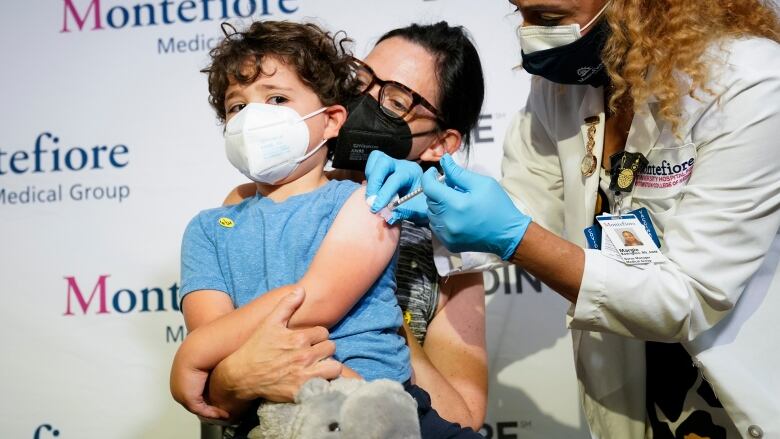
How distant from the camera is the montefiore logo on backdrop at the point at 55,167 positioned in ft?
7.57

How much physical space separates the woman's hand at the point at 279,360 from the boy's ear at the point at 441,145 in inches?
23.5

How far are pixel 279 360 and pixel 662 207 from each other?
789 mm

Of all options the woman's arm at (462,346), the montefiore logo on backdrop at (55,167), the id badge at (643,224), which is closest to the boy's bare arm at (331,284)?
the woman's arm at (462,346)

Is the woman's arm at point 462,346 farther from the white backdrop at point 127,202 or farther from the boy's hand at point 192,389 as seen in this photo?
the white backdrop at point 127,202

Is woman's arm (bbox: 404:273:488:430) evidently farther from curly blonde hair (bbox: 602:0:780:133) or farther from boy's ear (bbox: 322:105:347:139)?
curly blonde hair (bbox: 602:0:780:133)

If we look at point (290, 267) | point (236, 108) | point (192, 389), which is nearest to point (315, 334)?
point (290, 267)

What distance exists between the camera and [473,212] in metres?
1.27

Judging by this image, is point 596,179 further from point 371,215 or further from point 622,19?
point 371,215

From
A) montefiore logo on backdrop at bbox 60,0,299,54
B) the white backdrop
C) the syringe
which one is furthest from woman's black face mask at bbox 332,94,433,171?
montefiore logo on backdrop at bbox 60,0,299,54

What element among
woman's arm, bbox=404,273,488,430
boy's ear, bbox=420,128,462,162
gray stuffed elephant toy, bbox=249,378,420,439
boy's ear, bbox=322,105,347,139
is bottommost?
woman's arm, bbox=404,273,488,430

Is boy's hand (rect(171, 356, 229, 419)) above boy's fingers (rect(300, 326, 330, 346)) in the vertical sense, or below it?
below

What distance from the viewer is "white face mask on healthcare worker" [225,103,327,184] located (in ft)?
4.43

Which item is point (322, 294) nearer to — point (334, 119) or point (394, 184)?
point (394, 184)

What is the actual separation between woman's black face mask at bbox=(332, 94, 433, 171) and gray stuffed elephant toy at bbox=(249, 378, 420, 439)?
1.78ft
